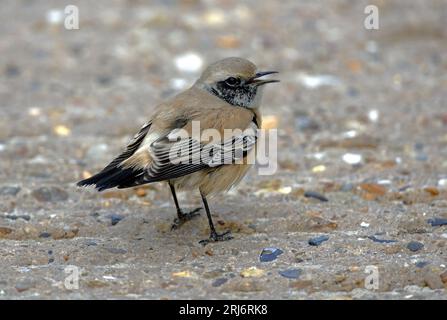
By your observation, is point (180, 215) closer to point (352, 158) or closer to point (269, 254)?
point (269, 254)

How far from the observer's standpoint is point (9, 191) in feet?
24.9

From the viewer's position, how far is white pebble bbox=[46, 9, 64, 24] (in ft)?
38.7

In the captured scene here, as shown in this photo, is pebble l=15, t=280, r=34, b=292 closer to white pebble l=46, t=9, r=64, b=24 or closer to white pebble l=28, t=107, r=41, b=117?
white pebble l=28, t=107, r=41, b=117

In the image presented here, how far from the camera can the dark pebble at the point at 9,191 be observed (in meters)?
7.54

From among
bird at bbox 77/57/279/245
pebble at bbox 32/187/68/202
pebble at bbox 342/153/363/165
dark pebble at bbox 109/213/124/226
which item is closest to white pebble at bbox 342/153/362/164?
pebble at bbox 342/153/363/165

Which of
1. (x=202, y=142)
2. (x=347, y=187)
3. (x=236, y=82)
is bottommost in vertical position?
Answer: (x=347, y=187)

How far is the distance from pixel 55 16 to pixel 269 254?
6.72m

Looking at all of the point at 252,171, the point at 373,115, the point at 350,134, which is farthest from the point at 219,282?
the point at 373,115

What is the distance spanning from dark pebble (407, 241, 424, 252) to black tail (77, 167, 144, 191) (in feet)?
6.47

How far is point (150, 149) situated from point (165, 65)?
14.6 ft

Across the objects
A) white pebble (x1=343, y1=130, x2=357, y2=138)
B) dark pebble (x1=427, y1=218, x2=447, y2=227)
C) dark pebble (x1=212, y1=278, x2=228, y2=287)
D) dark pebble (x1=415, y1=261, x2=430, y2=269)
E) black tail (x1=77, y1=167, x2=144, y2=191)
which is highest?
white pebble (x1=343, y1=130, x2=357, y2=138)

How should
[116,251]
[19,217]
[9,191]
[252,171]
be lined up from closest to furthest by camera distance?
[116,251]
[19,217]
[9,191]
[252,171]

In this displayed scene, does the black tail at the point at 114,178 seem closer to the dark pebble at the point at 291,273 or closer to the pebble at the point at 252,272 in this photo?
the pebble at the point at 252,272

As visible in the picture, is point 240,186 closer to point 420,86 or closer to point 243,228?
point 243,228
